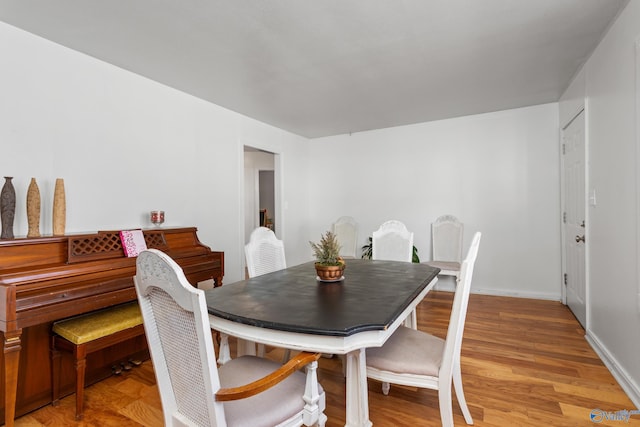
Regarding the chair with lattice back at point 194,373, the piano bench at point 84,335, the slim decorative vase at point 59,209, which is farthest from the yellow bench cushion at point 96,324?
the chair with lattice back at point 194,373

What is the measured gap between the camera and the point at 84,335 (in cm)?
183

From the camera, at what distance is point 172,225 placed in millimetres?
3172

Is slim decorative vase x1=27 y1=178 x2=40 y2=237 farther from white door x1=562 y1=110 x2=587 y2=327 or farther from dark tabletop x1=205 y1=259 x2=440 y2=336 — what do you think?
white door x1=562 y1=110 x2=587 y2=327

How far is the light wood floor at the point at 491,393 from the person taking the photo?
178cm

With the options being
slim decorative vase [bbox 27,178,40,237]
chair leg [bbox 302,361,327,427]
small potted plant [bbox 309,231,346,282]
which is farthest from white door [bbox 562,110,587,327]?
slim decorative vase [bbox 27,178,40,237]

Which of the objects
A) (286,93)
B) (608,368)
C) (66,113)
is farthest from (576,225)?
(66,113)

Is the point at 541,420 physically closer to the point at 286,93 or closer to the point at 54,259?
the point at 54,259

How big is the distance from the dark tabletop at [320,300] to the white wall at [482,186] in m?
2.56

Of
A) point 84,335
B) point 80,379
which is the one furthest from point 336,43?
point 80,379

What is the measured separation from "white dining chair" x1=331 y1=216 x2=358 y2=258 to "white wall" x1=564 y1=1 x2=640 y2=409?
9.24 feet

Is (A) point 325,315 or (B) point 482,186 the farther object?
(B) point 482,186

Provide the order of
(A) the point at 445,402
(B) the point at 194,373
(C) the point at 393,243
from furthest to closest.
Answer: (C) the point at 393,243 → (A) the point at 445,402 → (B) the point at 194,373

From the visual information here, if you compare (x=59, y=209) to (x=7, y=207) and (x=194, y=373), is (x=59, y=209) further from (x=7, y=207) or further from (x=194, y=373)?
(x=194, y=373)

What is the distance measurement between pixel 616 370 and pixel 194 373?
8.76 ft
